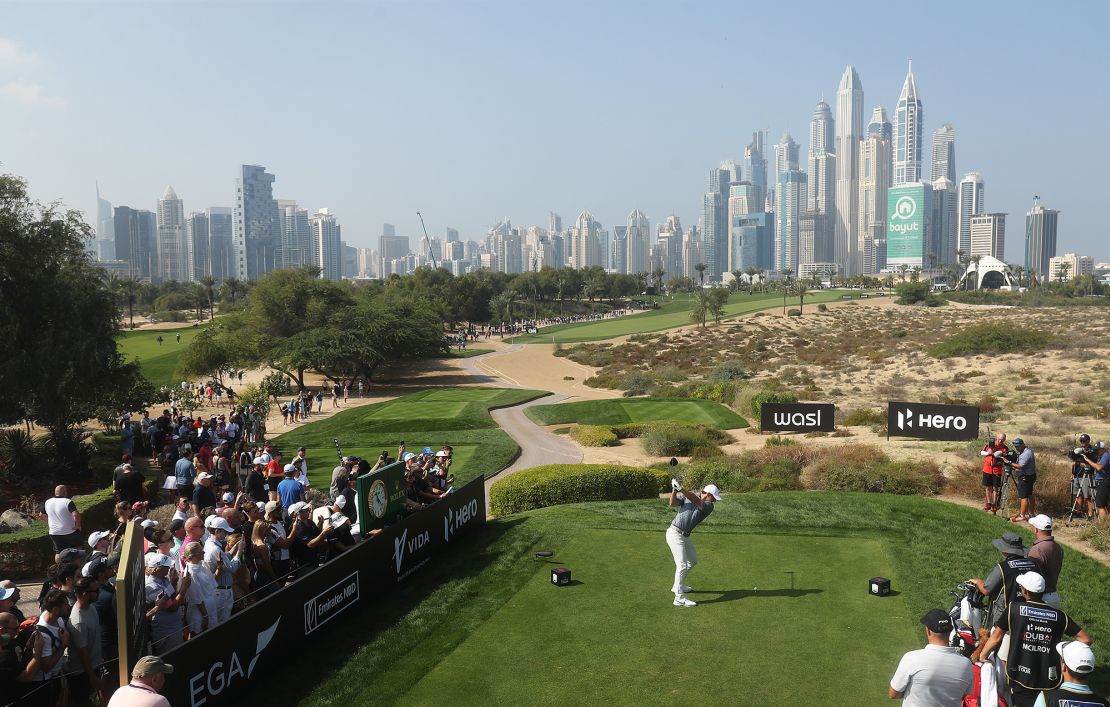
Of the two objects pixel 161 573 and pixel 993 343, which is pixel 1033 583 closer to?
pixel 161 573

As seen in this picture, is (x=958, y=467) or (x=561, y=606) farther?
(x=958, y=467)

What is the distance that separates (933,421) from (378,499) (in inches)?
812

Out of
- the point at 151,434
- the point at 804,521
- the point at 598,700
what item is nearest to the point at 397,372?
the point at 151,434

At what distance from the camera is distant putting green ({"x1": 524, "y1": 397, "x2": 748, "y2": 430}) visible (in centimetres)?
3659

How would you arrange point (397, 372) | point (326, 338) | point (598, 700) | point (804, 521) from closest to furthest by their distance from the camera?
point (598, 700), point (804, 521), point (326, 338), point (397, 372)

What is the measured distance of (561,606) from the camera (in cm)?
1213

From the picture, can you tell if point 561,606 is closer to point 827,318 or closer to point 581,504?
point 581,504

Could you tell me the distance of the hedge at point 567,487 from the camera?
19844 mm

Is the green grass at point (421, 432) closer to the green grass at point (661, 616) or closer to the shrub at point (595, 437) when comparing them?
the shrub at point (595, 437)

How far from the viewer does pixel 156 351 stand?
3236 inches

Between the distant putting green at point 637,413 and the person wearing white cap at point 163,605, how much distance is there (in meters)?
27.5

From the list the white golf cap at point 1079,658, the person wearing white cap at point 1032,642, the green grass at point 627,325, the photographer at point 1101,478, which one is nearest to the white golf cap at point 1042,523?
the person wearing white cap at point 1032,642

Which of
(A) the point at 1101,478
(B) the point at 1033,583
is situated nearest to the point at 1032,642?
(B) the point at 1033,583

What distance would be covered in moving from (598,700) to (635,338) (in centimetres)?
8434
